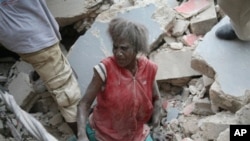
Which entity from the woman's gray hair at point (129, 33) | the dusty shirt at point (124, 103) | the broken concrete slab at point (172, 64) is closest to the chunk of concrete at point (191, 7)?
the broken concrete slab at point (172, 64)

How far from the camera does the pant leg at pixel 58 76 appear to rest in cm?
374

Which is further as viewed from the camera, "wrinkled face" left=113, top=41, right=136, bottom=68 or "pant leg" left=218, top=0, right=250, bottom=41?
"wrinkled face" left=113, top=41, right=136, bottom=68

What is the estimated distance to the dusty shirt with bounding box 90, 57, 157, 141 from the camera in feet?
11.1

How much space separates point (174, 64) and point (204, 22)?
1.86 ft

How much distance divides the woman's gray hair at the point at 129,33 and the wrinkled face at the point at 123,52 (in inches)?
1.1

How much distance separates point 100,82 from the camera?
11.1 feet

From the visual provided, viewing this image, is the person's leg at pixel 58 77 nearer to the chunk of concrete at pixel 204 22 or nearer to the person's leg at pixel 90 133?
the person's leg at pixel 90 133

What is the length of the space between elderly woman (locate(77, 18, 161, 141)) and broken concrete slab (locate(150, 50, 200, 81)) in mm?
591

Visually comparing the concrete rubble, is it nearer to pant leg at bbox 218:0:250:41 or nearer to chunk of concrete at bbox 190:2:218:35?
chunk of concrete at bbox 190:2:218:35

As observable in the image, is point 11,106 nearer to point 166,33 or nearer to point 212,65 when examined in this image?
point 212,65

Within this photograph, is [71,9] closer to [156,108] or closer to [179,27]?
[179,27]

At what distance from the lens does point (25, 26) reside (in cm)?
363

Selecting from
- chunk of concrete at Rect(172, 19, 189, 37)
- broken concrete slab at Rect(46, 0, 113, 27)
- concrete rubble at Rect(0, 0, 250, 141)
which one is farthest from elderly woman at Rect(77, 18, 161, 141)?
broken concrete slab at Rect(46, 0, 113, 27)

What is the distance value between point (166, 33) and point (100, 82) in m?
1.37
